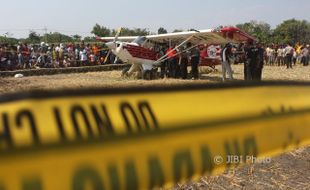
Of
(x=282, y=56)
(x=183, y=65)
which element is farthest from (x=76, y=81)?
(x=282, y=56)

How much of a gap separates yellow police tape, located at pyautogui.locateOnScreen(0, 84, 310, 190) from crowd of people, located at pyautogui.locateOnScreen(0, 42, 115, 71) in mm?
25018

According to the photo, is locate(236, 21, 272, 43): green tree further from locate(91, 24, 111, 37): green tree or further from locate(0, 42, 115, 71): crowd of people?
locate(0, 42, 115, 71): crowd of people

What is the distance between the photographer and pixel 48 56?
2959cm

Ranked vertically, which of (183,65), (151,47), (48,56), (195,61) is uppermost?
(151,47)

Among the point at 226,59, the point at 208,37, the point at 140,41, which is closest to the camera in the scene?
the point at 226,59

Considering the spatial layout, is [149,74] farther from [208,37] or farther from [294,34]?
[294,34]

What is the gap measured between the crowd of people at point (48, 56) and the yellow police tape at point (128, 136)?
25.0 meters

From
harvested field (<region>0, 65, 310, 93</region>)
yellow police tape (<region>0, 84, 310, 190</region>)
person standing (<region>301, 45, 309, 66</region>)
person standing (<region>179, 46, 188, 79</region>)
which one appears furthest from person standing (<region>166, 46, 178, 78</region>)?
yellow police tape (<region>0, 84, 310, 190</region>)

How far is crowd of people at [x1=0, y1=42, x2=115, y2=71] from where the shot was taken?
87.9 ft

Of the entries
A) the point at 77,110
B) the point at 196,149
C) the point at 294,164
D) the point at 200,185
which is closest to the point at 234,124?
the point at 196,149

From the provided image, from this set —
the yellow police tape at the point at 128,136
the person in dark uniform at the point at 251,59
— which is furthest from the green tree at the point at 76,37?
the yellow police tape at the point at 128,136

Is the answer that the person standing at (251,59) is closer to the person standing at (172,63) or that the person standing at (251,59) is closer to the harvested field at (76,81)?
the harvested field at (76,81)

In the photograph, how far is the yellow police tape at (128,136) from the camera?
4.94 feet

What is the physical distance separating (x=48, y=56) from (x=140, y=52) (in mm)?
9238
